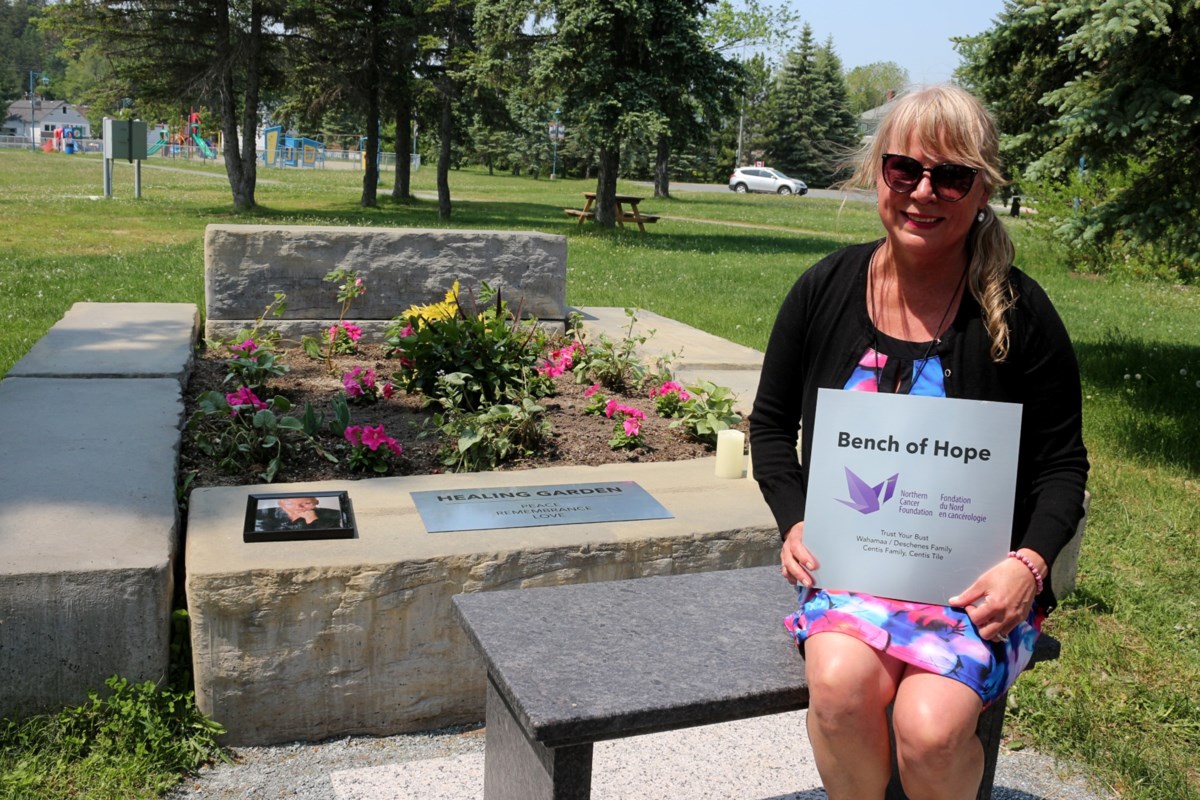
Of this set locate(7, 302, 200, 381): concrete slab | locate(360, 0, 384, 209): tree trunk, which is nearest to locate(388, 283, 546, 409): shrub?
locate(7, 302, 200, 381): concrete slab

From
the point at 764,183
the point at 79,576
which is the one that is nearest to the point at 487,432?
the point at 79,576

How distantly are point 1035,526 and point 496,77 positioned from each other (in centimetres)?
1941

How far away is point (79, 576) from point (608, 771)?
1.51 m

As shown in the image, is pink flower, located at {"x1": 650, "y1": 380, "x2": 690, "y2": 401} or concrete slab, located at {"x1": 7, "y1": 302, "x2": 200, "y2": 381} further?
pink flower, located at {"x1": 650, "y1": 380, "x2": 690, "y2": 401}

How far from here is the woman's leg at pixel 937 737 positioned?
197 cm

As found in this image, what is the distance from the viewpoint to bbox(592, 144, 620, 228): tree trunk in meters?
20.6

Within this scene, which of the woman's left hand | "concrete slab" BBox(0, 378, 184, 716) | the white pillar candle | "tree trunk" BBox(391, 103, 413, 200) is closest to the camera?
the woman's left hand

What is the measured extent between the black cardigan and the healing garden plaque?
116cm

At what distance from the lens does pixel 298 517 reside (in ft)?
10.7

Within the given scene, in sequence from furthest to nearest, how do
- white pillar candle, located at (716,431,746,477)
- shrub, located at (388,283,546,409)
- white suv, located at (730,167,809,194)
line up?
white suv, located at (730,167,809,194), shrub, located at (388,283,546,409), white pillar candle, located at (716,431,746,477)

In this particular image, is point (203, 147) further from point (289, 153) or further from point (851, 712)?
point (851, 712)

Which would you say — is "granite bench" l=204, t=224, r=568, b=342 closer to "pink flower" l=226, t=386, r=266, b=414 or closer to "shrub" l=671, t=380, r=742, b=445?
"shrub" l=671, t=380, r=742, b=445

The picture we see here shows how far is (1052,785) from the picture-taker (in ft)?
10.0

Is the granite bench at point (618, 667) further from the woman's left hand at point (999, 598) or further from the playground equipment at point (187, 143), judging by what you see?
the playground equipment at point (187, 143)
